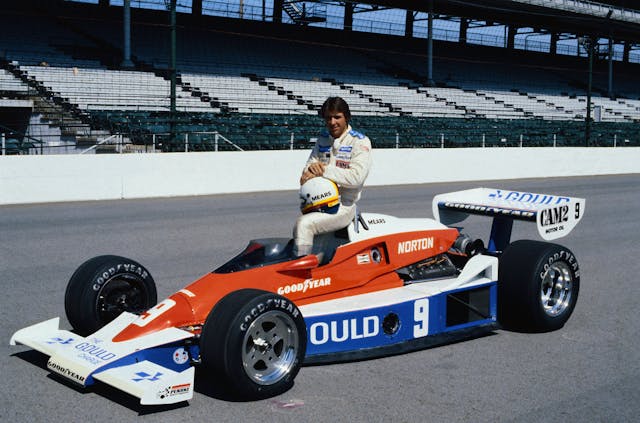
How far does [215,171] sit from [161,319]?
14.3m

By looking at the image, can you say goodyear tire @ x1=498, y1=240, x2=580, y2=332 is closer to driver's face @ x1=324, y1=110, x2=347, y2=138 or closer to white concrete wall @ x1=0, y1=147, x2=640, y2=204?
driver's face @ x1=324, y1=110, x2=347, y2=138

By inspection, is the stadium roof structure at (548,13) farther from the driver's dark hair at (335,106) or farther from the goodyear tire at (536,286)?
the driver's dark hair at (335,106)

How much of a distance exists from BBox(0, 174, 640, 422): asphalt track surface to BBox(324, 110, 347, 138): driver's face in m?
1.74

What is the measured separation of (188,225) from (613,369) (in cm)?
868

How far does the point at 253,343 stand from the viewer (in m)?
4.75

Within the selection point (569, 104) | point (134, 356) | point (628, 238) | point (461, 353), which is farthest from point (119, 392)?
point (569, 104)

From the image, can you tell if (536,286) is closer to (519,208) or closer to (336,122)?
(519,208)

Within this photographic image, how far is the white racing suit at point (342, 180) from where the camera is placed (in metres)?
5.71

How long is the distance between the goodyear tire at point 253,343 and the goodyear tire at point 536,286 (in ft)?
6.89

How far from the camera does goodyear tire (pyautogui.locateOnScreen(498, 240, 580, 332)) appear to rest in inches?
244

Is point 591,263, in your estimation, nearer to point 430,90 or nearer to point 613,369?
point 613,369

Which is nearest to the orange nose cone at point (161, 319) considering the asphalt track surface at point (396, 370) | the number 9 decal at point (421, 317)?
the asphalt track surface at point (396, 370)

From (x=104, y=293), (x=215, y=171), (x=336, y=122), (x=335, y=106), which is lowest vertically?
(x=104, y=293)

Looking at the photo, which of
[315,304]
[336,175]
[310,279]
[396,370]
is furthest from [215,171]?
[396,370]
